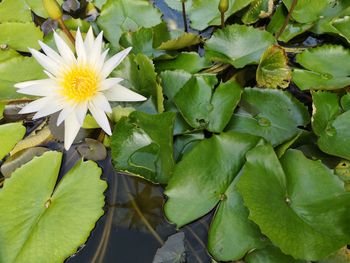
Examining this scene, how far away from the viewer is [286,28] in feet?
7.14

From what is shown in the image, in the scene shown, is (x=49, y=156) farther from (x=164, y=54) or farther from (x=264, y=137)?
(x=264, y=137)

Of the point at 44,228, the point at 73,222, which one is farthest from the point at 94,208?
the point at 44,228

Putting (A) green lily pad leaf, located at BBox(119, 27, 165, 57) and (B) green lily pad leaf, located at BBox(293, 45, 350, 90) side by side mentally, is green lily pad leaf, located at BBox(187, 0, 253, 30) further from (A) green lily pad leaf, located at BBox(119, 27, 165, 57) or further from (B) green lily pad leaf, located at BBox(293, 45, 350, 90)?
(B) green lily pad leaf, located at BBox(293, 45, 350, 90)

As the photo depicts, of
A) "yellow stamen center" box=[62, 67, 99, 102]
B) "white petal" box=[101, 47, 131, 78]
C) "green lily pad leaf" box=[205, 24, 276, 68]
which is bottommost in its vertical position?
"green lily pad leaf" box=[205, 24, 276, 68]

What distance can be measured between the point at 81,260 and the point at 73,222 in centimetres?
18

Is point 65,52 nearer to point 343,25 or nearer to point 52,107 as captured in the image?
point 52,107

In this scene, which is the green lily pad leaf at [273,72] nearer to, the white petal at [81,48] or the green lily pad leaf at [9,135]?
the white petal at [81,48]

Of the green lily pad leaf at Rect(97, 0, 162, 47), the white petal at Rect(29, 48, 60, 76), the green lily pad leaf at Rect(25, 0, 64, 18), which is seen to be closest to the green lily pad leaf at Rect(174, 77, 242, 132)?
the white petal at Rect(29, 48, 60, 76)

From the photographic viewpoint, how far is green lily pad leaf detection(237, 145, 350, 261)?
133 cm

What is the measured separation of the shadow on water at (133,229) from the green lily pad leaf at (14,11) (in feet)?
4.55

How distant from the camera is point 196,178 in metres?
1.57

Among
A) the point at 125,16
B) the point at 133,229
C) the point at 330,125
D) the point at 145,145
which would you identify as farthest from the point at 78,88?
the point at 330,125

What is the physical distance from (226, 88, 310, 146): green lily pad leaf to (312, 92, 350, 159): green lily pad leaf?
86 millimetres

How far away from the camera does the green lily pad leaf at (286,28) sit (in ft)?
7.01
